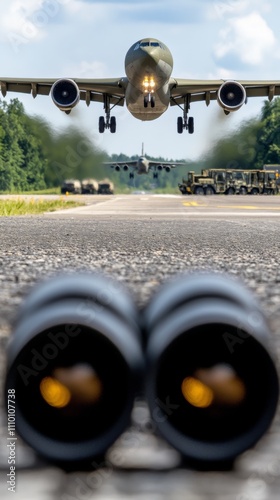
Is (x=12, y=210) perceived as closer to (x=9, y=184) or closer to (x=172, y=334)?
(x=172, y=334)

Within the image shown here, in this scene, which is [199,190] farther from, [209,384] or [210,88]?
[209,384]

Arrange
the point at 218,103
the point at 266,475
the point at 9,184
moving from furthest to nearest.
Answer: the point at 9,184 < the point at 218,103 < the point at 266,475

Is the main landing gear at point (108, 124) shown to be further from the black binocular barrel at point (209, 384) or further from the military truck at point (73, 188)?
the black binocular barrel at point (209, 384)

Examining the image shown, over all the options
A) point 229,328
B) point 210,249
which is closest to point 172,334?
point 229,328

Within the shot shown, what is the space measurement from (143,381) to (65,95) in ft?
125

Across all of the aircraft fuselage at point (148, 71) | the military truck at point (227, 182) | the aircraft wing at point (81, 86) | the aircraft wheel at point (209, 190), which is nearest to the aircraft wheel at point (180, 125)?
the aircraft wing at point (81, 86)

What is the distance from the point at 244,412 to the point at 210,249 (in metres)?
8.67

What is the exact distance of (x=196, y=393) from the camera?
4434 mm

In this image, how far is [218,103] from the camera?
141 ft

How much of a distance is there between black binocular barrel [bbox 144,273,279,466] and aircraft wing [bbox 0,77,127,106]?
44800mm

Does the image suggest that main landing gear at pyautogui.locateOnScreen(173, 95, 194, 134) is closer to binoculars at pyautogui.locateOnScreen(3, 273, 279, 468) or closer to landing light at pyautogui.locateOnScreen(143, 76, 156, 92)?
landing light at pyautogui.locateOnScreen(143, 76, 156, 92)

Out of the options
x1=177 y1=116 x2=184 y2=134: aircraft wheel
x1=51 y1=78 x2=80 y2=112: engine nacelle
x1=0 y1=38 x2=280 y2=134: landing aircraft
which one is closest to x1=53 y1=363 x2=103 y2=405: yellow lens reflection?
x1=0 y1=38 x2=280 y2=134: landing aircraft

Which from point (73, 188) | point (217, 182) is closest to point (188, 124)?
point (217, 182)

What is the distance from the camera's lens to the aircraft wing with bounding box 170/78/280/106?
4991 cm
